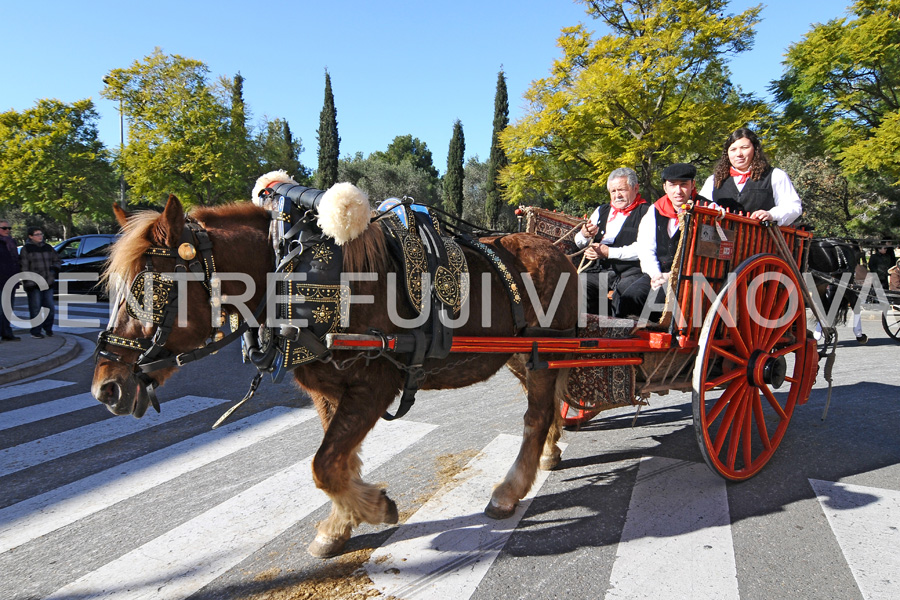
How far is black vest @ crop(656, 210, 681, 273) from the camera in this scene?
3789 mm

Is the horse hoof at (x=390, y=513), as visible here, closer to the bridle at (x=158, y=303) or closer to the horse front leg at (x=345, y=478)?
the horse front leg at (x=345, y=478)

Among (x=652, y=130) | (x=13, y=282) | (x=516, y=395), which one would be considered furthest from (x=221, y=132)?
(x=516, y=395)

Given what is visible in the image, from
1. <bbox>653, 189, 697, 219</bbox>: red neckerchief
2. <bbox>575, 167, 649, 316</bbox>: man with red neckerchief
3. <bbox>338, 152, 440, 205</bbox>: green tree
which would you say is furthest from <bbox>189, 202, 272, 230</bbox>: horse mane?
<bbox>338, 152, 440, 205</bbox>: green tree

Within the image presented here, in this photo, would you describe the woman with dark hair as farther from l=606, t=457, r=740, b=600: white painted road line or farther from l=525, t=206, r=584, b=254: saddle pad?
l=606, t=457, r=740, b=600: white painted road line

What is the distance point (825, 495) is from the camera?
3.32 metres

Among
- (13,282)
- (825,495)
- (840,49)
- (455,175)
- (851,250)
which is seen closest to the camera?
(825,495)

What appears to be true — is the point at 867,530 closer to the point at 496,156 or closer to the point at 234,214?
the point at 234,214

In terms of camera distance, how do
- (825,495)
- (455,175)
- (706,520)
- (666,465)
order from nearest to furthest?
(706,520)
(825,495)
(666,465)
(455,175)

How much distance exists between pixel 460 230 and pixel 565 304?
0.84 meters

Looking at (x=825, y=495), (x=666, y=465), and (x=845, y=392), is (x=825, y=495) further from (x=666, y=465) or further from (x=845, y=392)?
(x=845, y=392)

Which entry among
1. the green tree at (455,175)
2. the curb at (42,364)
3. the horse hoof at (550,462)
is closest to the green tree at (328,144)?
the green tree at (455,175)

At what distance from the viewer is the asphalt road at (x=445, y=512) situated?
247cm

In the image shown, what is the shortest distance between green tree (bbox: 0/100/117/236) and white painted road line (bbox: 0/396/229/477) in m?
20.8

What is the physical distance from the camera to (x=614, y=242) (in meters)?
4.29
